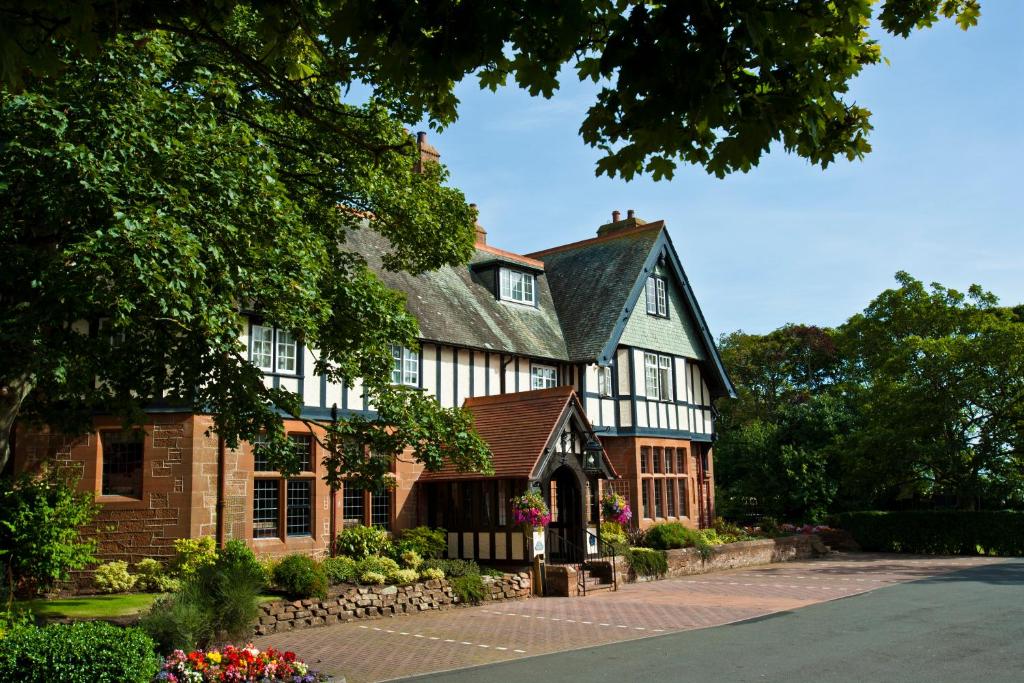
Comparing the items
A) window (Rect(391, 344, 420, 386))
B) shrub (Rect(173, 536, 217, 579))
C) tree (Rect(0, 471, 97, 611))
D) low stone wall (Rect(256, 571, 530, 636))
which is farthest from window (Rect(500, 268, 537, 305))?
tree (Rect(0, 471, 97, 611))

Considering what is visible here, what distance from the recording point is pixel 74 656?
29.0ft

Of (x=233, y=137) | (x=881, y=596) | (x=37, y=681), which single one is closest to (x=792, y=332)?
(x=881, y=596)

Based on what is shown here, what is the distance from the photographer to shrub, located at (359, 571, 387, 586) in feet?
58.0

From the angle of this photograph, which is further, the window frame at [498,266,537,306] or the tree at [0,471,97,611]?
the window frame at [498,266,537,306]

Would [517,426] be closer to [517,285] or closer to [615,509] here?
[615,509]

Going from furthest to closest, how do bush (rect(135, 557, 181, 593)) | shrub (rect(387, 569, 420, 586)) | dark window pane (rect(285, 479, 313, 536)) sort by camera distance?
1. dark window pane (rect(285, 479, 313, 536))
2. shrub (rect(387, 569, 420, 586))
3. bush (rect(135, 557, 181, 593))

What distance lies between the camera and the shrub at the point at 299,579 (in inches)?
632

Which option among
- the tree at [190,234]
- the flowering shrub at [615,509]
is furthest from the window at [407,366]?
the tree at [190,234]

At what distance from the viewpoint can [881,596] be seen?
19.1m

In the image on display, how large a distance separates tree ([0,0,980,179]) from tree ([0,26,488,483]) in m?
2.80

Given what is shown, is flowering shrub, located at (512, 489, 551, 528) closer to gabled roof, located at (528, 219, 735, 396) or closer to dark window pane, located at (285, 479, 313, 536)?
dark window pane, located at (285, 479, 313, 536)

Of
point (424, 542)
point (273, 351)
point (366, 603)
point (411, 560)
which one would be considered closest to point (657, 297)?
point (424, 542)

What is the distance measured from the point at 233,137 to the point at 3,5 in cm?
720

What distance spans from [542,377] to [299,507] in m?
9.63
